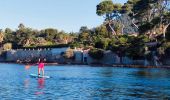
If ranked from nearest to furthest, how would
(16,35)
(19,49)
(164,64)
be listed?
(164,64)
(19,49)
(16,35)

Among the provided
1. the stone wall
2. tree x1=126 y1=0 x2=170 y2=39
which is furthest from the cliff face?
tree x1=126 y1=0 x2=170 y2=39

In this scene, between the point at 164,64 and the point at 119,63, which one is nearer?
the point at 164,64

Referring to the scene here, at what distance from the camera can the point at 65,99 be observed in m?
32.7

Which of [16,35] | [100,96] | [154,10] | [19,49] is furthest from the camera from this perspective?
[16,35]

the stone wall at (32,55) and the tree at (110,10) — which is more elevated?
the tree at (110,10)

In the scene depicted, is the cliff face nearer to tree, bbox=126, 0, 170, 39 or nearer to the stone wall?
the stone wall

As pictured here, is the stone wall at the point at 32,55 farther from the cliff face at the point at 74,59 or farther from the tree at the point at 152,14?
the tree at the point at 152,14

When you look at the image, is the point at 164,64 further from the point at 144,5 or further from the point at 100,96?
the point at 100,96

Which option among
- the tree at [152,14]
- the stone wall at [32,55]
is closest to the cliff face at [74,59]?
the stone wall at [32,55]

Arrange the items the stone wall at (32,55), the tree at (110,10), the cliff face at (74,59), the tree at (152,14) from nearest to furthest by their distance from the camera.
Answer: the tree at (152,14) < the cliff face at (74,59) < the tree at (110,10) < the stone wall at (32,55)

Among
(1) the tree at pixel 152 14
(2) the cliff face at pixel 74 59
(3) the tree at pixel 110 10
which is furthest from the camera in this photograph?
(3) the tree at pixel 110 10

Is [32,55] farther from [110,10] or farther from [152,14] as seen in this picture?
[152,14]

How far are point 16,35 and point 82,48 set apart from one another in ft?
168

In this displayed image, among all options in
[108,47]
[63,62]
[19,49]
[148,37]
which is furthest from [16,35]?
[148,37]
